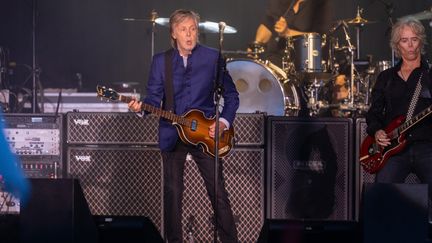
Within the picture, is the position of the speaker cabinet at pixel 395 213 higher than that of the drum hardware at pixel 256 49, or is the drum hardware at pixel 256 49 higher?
the drum hardware at pixel 256 49

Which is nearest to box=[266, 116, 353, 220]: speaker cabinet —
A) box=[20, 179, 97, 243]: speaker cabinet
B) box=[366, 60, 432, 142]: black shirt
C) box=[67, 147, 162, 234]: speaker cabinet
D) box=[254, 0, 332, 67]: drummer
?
box=[67, 147, 162, 234]: speaker cabinet

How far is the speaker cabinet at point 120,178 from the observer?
9500 mm

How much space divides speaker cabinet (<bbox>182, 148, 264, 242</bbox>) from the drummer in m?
3.75

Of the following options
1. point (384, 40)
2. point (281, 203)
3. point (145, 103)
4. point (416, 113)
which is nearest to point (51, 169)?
point (145, 103)

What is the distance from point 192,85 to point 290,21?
501 centimetres

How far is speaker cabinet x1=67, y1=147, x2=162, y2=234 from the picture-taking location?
31.2ft

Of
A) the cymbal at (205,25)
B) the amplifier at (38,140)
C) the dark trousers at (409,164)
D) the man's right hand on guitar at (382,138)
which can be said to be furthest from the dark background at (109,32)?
the dark trousers at (409,164)

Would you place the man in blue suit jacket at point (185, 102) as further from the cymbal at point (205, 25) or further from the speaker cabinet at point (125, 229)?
the cymbal at point (205, 25)

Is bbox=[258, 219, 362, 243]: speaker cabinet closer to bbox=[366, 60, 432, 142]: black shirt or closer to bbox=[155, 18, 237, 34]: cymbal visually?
bbox=[366, 60, 432, 142]: black shirt

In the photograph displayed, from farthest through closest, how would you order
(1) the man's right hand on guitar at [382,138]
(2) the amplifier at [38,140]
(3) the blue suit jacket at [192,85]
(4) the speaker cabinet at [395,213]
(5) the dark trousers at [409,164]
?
1. (2) the amplifier at [38,140]
2. (3) the blue suit jacket at [192,85]
3. (1) the man's right hand on guitar at [382,138]
4. (5) the dark trousers at [409,164]
5. (4) the speaker cabinet at [395,213]

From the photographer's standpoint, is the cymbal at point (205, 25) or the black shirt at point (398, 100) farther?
the cymbal at point (205, 25)

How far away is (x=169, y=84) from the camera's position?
828 centimetres

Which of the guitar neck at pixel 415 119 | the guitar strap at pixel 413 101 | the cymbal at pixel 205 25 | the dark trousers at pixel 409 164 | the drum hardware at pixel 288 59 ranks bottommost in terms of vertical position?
the dark trousers at pixel 409 164

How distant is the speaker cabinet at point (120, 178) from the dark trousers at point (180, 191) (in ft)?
3.94
